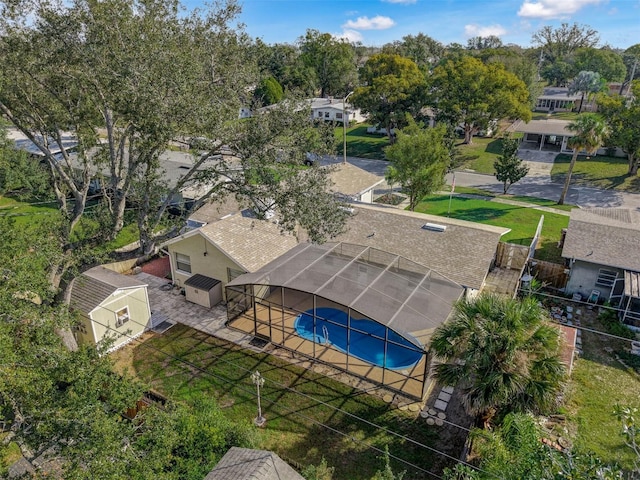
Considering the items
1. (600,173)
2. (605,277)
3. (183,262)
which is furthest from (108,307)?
(600,173)

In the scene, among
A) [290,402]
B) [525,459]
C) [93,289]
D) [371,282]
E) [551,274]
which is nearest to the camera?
[525,459]

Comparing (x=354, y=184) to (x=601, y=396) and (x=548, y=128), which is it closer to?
(x=601, y=396)

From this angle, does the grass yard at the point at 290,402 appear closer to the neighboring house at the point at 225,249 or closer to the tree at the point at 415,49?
the neighboring house at the point at 225,249

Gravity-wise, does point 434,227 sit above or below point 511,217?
above

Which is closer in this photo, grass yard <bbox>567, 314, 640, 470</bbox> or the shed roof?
grass yard <bbox>567, 314, 640, 470</bbox>

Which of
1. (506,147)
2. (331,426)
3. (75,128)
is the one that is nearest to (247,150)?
(75,128)

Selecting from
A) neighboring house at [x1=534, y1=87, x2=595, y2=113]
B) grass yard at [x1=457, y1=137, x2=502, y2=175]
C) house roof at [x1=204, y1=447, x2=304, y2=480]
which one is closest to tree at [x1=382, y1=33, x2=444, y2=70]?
grass yard at [x1=457, y1=137, x2=502, y2=175]

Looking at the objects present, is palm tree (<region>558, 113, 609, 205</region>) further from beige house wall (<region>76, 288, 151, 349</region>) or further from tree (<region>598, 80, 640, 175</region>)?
beige house wall (<region>76, 288, 151, 349</region>)
